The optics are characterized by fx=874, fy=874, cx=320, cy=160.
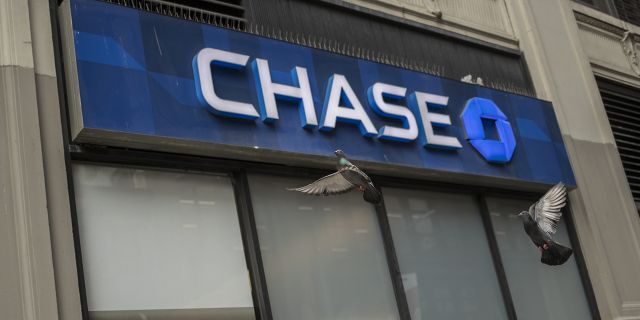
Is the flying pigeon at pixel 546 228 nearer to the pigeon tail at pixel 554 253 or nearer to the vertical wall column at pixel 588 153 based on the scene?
the pigeon tail at pixel 554 253

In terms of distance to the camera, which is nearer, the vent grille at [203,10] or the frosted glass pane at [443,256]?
the vent grille at [203,10]

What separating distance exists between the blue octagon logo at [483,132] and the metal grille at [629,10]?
6066 mm

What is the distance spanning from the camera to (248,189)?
30.8 ft

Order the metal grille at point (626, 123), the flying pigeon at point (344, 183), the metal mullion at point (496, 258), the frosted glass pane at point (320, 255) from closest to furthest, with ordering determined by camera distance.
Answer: the flying pigeon at point (344, 183)
the frosted glass pane at point (320, 255)
the metal mullion at point (496, 258)
the metal grille at point (626, 123)

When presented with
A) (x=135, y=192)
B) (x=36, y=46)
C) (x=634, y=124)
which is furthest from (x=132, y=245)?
(x=634, y=124)

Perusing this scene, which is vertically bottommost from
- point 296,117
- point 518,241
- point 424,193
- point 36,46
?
point 518,241

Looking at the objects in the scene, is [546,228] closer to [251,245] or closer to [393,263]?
[393,263]

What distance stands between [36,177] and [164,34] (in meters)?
2.20

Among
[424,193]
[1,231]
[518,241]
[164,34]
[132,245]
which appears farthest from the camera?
[518,241]

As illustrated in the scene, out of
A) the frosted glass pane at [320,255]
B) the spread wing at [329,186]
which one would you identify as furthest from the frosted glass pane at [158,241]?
the spread wing at [329,186]

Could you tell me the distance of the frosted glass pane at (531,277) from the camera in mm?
11648

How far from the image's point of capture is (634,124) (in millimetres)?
15578

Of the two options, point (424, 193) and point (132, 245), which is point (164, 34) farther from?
point (424, 193)

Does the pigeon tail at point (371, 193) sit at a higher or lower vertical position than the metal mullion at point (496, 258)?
higher
